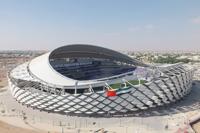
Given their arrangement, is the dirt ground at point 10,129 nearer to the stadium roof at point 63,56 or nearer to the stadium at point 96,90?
the stadium at point 96,90

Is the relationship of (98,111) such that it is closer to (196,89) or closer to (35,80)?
(35,80)

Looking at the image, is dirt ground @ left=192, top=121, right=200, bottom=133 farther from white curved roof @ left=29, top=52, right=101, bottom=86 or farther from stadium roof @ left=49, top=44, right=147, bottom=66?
stadium roof @ left=49, top=44, right=147, bottom=66

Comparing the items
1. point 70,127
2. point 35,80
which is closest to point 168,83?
point 70,127

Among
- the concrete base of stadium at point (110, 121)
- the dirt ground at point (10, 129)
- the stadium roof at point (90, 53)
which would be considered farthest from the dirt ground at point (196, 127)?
the stadium roof at point (90, 53)

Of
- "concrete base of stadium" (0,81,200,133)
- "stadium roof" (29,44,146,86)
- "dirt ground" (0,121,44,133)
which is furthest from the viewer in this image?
"stadium roof" (29,44,146,86)

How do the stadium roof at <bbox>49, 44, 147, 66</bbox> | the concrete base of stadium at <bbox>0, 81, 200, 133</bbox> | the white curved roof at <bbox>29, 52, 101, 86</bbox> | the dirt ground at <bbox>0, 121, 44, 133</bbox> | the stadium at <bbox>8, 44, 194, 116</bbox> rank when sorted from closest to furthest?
1. the dirt ground at <bbox>0, 121, 44, 133</bbox>
2. the concrete base of stadium at <bbox>0, 81, 200, 133</bbox>
3. the stadium at <bbox>8, 44, 194, 116</bbox>
4. the white curved roof at <bbox>29, 52, 101, 86</bbox>
5. the stadium roof at <bbox>49, 44, 147, 66</bbox>

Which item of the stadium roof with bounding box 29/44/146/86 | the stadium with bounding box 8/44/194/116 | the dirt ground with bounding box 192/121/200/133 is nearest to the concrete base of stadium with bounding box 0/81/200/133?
the dirt ground with bounding box 192/121/200/133

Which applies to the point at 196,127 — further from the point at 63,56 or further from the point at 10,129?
the point at 63,56

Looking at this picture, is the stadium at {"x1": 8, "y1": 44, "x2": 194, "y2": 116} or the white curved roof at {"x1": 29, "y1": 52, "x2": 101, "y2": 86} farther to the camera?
the white curved roof at {"x1": 29, "y1": 52, "x2": 101, "y2": 86}

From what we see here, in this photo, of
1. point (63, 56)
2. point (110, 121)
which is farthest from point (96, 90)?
A: point (63, 56)
